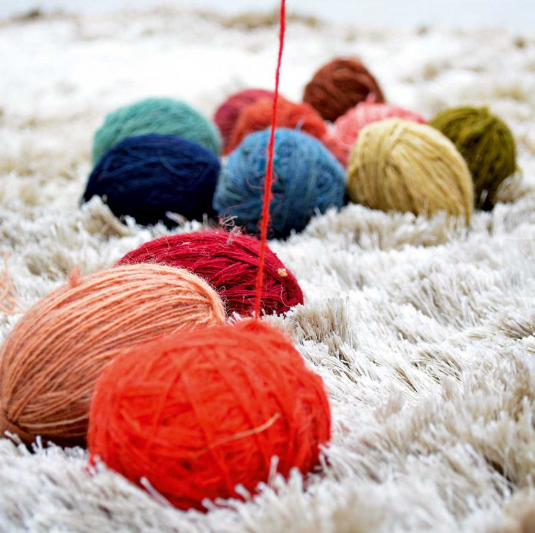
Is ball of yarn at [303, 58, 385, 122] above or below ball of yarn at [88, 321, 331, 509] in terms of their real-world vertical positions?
above

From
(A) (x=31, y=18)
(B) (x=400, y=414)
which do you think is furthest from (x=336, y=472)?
(A) (x=31, y=18)

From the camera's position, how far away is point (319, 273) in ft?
3.30

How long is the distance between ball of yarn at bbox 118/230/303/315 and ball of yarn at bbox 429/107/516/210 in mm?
841

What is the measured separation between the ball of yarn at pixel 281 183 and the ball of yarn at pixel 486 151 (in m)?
0.39

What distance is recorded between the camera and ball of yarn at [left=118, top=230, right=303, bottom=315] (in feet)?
2.52

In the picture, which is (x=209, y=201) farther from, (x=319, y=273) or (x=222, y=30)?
(x=222, y=30)

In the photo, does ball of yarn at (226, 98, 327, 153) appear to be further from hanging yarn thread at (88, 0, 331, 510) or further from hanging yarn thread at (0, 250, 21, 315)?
hanging yarn thread at (88, 0, 331, 510)

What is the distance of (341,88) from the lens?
2055 millimetres

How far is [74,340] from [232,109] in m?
1.59

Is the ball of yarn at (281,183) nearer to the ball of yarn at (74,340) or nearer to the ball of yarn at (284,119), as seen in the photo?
the ball of yarn at (284,119)

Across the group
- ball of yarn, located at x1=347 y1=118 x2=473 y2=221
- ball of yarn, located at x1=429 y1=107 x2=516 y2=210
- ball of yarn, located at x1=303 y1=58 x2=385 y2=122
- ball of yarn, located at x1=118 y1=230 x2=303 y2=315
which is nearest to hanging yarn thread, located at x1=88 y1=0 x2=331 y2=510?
ball of yarn, located at x1=118 y1=230 x2=303 y2=315

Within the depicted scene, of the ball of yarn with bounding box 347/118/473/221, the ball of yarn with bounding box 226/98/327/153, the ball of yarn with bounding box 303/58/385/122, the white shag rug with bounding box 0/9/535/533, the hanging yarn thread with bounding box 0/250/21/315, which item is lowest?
the hanging yarn thread with bounding box 0/250/21/315

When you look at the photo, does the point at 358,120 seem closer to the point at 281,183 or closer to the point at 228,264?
the point at 281,183

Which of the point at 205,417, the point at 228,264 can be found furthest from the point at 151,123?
the point at 205,417
